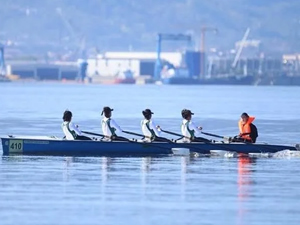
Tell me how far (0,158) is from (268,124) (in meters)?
27.9

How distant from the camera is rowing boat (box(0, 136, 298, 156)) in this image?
37312mm

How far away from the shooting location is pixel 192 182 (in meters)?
30.5

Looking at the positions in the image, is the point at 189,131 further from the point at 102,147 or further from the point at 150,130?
the point at 102,147

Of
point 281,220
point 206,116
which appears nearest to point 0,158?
point 281,220

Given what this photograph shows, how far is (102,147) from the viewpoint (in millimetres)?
37469

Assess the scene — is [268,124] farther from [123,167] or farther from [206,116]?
[123,167]

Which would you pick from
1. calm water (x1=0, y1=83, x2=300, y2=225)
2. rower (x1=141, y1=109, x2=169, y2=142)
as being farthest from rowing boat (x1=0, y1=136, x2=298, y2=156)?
calm water (x1=0, y1=83, x2=300, y2=225)

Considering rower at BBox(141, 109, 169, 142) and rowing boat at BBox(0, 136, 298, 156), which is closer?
rowing boat at BBox(0, 136, 298, 156)

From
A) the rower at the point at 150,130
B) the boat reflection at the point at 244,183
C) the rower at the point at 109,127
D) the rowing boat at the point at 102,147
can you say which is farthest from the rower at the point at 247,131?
the rower at the point at 109,127

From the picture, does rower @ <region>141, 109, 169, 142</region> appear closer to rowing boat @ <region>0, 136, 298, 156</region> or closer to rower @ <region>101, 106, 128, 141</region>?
rowing boat @ <region>0, 136, 298, 156</region>

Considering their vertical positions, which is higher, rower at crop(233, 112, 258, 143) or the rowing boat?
rower at crop(233, 112, 258, 143)

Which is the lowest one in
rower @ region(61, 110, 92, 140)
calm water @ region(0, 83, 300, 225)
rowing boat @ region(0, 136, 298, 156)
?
calm water @ region(0, 83, 300, 225)

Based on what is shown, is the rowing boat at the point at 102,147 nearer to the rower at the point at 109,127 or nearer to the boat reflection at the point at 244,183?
the rower at the point at 109,127

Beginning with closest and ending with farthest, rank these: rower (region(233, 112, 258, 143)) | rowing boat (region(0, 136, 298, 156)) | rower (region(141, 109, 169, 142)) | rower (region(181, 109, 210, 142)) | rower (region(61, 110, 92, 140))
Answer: rower (region(61, 110, 92, 140)) → rowing boat (region(0, 136, 298, 156)) → rower (region(141, 109, 169, 142)) → rower (region(181, 109, 210, 142)) → rower (region(233, 112, 258, 143))
